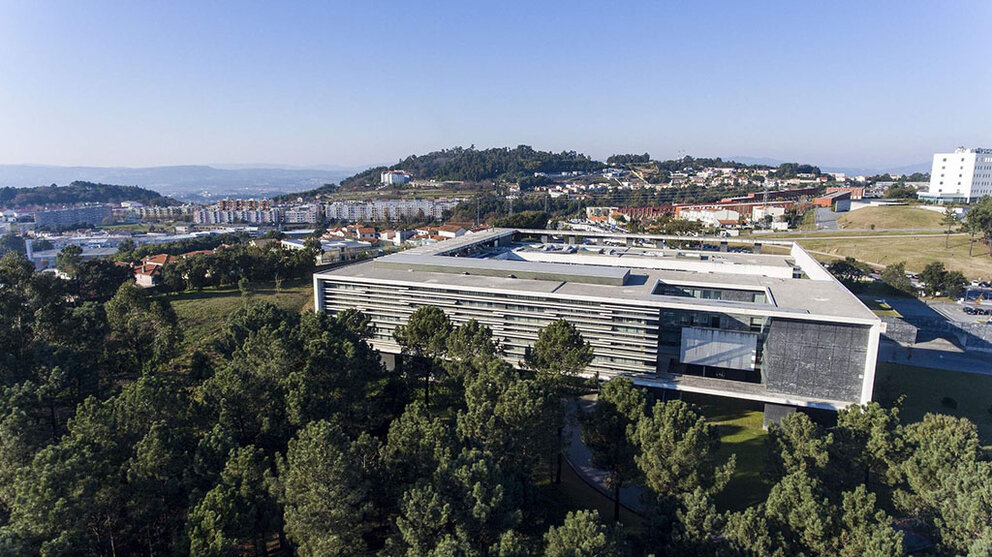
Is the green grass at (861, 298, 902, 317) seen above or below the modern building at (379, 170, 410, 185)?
below

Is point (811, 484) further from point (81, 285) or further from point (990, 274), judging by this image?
point (990, 274)

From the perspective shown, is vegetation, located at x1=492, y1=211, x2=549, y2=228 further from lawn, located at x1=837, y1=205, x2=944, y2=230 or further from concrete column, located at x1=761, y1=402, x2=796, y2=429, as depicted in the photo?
concrete column, located at x1=761, y1=402, x2=796, y2=429

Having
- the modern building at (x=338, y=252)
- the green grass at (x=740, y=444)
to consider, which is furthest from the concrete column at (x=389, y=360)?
the modern building at (x=338, y=252)

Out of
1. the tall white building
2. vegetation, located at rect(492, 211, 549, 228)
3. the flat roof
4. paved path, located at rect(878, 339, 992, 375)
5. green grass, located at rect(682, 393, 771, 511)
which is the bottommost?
green grass, located at rect(682, 393, 771, 511)

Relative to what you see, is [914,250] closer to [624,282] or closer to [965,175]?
[965,175]

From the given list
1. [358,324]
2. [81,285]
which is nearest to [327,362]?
[358,324]

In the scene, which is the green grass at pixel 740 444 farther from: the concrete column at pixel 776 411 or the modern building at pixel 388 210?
the modern building at pixel 388 210

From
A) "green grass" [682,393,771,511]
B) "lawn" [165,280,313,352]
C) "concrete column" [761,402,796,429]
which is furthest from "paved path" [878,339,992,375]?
"lawn" [165,280,313,352]
